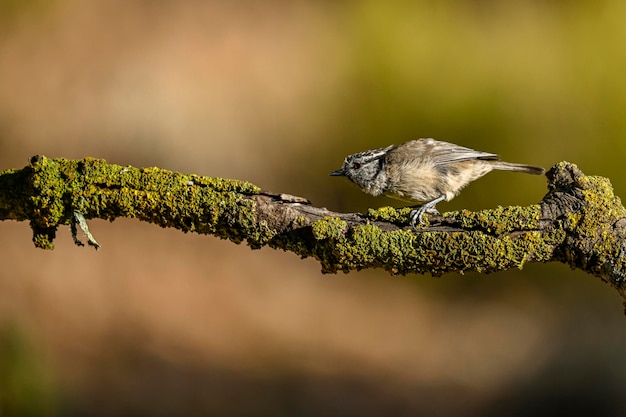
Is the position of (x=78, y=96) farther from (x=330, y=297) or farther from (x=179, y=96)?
(x=330, y=297)

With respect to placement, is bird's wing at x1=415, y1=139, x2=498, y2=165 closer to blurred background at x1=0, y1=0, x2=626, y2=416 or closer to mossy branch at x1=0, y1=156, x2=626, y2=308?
mossy branch at x1=0, y1=156, x2=626, y2=308

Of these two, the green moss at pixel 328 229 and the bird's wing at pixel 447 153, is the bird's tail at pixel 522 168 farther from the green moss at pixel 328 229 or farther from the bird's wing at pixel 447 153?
the green moss at pixel 328 229

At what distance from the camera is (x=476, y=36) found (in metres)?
7.18

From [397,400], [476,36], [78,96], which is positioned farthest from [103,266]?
[476,36]

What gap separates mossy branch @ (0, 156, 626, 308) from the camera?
3.24 metres

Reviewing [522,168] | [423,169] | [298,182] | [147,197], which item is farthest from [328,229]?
[298,182]

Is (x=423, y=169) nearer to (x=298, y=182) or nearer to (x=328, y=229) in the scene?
(x=328, y=229)

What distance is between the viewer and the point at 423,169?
192 inches

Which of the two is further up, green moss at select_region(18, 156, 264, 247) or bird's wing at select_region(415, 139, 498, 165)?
bird's wing at select_region(415, 139, 498, 165)

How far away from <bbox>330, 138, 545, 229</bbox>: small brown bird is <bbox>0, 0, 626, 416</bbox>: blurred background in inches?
66.5

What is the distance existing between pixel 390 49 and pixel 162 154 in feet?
8.45

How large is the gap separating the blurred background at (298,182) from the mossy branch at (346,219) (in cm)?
264

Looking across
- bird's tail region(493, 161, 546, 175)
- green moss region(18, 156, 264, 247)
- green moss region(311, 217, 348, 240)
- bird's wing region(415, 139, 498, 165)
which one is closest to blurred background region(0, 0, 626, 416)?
bird's tail region(493, 161, 546, 175)

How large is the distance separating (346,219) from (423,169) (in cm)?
159
